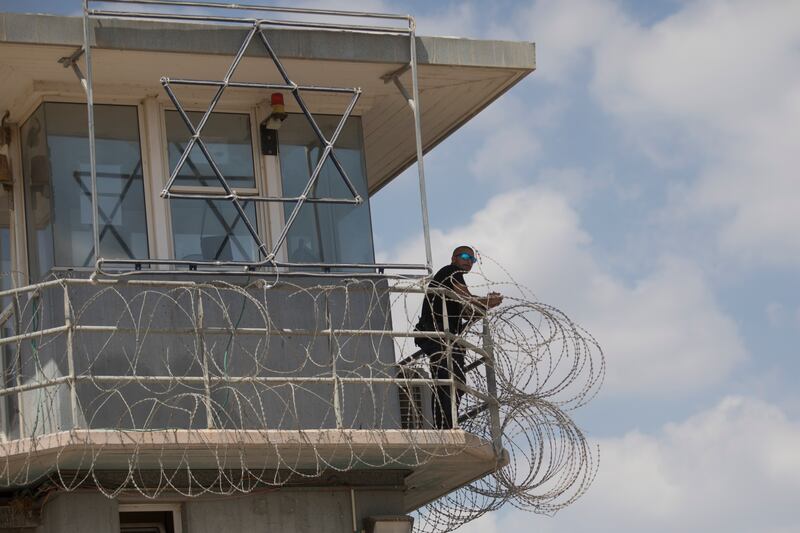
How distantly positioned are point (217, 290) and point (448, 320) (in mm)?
2303

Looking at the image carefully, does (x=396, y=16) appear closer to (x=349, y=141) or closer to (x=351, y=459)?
(x=349, y=141)

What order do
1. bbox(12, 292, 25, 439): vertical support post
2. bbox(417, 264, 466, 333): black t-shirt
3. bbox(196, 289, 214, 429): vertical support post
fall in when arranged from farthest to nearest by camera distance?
bbox(417, 264, 466, 333): black t-shirt → bbox(12, 292, 25, 439): vertical support post → bbox(196, 289, 214, 429): vertical support post

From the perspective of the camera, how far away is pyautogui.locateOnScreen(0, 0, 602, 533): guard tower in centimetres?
1839

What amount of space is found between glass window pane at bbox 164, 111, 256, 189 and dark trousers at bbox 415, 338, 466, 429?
2582 millimetres

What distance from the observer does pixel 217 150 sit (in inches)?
798

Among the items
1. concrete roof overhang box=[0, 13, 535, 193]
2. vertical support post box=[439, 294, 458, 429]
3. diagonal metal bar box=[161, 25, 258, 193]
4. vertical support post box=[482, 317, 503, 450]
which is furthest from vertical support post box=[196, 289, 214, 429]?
vertical support post box=[482, 317, 503, 450]

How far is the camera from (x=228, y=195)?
1970 cm

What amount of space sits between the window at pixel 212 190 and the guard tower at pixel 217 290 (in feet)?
0.07

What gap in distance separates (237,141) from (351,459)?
385 centimetres

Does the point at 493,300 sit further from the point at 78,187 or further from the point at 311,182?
the point at 78,187

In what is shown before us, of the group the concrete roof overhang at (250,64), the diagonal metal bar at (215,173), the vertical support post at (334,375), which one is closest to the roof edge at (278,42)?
the concrete roof overhang at (250,64)

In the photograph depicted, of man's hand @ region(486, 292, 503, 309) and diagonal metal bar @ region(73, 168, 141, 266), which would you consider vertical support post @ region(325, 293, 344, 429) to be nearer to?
man's hand @ region(486, 292, 503, 309)

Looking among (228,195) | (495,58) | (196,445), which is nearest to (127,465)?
(196,445)

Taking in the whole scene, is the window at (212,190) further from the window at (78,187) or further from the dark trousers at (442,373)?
the dark trousers at (442,373)
